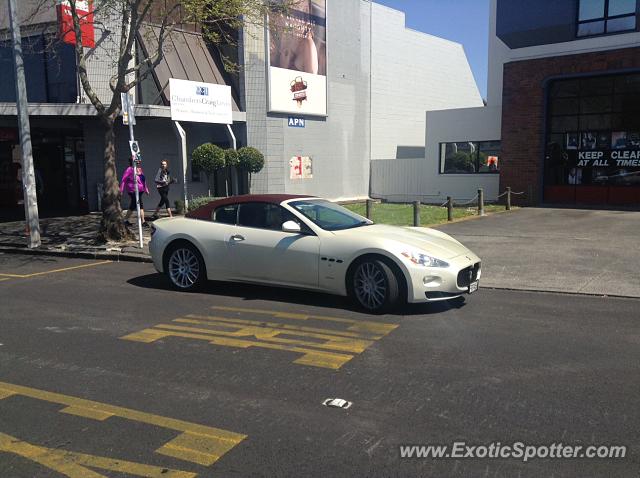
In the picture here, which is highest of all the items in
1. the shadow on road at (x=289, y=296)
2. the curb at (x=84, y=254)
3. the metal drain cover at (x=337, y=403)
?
the metal drain cover at (x=337, y=403)

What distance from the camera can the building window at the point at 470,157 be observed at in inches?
911

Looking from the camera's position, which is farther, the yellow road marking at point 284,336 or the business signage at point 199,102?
the business signage at point 199,102

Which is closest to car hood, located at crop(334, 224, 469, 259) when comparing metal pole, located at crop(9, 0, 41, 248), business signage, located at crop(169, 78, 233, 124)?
metal pole, located at crop(9, 0, 41, 248)

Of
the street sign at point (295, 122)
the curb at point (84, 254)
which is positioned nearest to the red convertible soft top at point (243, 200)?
the curb at point (84, 254)

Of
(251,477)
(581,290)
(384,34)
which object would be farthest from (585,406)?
(384,34)

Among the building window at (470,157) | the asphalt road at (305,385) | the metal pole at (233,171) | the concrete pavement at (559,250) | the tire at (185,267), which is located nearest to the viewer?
the asphalt road at (305,385)

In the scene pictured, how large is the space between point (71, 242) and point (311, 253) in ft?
27.8

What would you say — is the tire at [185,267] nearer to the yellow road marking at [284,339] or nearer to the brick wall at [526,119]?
the yellow road marking at [284,339]

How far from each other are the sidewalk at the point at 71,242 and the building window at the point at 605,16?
Answer: 16073 millimetres

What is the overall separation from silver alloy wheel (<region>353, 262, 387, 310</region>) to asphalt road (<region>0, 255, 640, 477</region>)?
245 mm

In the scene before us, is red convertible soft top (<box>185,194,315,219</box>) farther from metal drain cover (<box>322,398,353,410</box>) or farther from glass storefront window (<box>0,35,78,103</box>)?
glass storefront window (<box>0,35,78,103</box>)

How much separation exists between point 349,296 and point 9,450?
13.9 ft

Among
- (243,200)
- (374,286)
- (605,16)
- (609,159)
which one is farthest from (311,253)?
(605,16)

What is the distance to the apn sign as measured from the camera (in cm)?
2202
